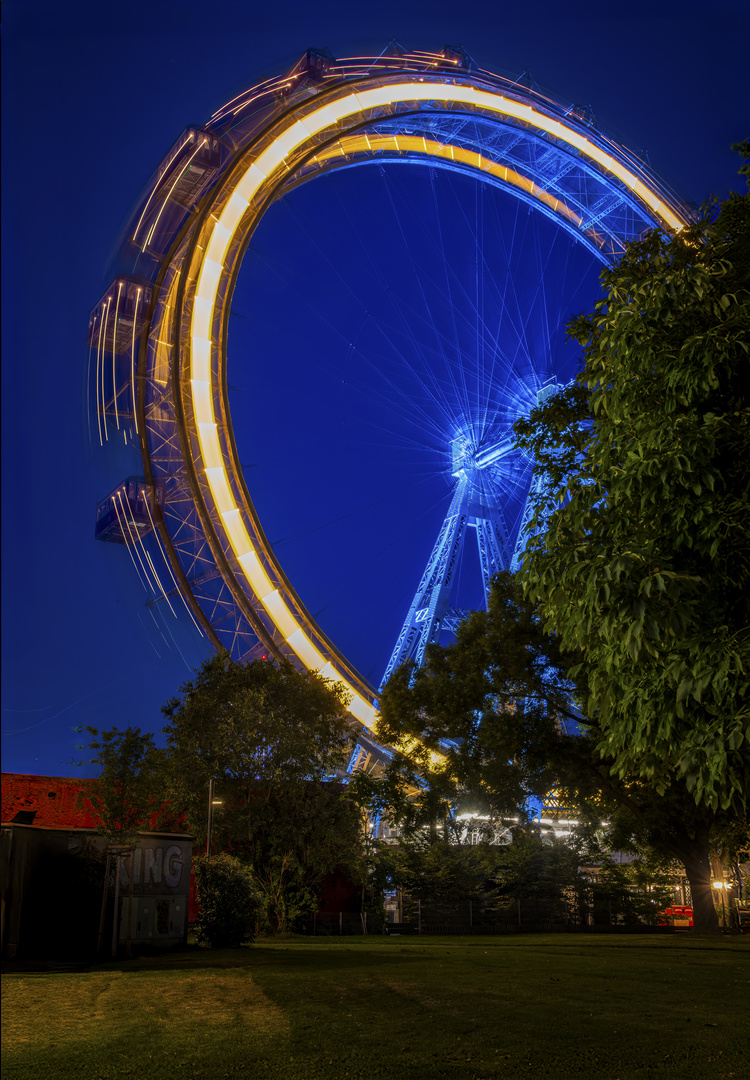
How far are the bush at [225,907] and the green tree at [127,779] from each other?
664cm

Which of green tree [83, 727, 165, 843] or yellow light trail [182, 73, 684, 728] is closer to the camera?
yellow light trail [182, 73, 684, 728]

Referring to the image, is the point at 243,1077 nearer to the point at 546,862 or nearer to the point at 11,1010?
the point at 11,1010

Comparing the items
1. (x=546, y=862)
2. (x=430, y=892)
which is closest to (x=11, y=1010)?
(x=430, y=892)

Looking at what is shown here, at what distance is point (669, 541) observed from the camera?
7367 mm

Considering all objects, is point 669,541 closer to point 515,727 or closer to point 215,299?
point 515,727

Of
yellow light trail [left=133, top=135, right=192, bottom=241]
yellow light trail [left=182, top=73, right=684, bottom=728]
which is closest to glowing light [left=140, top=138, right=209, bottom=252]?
yellow light trail [left=133, top=135, right=192, bottom=241]

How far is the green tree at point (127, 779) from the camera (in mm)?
22531

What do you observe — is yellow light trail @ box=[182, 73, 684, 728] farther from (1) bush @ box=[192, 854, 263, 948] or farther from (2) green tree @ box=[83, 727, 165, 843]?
(1) bush @ box=[192, 854, 263, 948]

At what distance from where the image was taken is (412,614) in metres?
24.8

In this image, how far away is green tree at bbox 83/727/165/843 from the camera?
73.9 ft

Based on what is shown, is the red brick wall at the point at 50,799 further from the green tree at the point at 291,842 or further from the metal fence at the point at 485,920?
the metal fence at the point at 485,920

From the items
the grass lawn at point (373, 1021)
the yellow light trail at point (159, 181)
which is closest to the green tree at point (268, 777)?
the grass lawn at point (373, 1021)

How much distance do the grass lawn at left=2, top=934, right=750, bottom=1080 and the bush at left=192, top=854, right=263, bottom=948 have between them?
288 cm

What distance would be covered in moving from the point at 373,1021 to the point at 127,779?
17.0 metres
